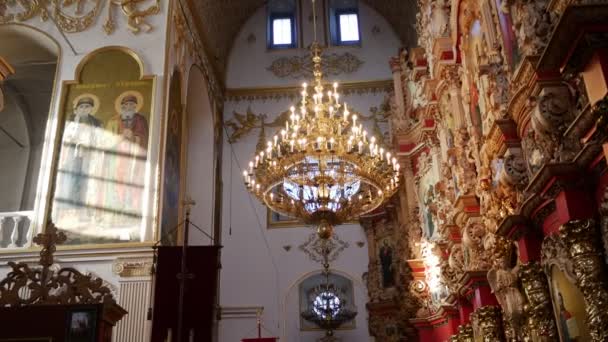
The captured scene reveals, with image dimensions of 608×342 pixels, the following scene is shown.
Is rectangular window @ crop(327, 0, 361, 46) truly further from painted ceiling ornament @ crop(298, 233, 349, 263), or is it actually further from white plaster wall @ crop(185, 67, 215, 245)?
painted ceiling ornament @ crop(298, 233, 349, 263)

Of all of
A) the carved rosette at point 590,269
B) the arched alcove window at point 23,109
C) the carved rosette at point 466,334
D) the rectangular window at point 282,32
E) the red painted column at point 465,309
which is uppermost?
the rectangular window at point 282,32

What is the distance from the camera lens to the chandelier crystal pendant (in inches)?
383

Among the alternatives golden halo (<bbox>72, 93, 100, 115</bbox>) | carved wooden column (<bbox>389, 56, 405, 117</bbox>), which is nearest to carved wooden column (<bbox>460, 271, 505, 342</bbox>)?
golden halo (<bbox>72, 93, 100, 115</bbox>)

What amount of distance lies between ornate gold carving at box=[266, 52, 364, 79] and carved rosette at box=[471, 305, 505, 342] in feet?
41.1

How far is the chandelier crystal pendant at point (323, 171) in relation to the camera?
9.72 meters

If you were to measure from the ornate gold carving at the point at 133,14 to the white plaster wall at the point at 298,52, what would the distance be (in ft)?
21.3

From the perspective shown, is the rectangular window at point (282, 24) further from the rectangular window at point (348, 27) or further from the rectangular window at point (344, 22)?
the rectangular window at point (348, 27)

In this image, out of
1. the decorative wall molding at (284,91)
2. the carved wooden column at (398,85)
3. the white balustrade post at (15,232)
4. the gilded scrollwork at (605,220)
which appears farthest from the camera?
the decorative wall molding at (284,91)

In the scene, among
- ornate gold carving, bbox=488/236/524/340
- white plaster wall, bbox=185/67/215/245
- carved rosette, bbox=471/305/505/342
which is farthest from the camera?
white plaster wall, bbox=185/67/215/245

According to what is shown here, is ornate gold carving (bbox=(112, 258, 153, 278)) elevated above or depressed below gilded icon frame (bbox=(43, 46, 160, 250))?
below

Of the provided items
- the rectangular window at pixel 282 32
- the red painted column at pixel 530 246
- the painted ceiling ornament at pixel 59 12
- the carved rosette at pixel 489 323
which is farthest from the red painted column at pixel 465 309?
the rectangular window at pixel 282 32

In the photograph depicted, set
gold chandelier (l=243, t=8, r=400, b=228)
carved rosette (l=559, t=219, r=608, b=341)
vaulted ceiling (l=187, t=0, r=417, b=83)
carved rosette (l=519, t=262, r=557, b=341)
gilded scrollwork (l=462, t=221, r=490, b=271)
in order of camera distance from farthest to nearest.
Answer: vaulted ceiling (l=187, t=0, r=417, b=83) < gold chandelier (l=243, t=8, r=400, b=228) < gilded scrollwork (l=462, t=221, r=490, b=271) < carved rosette (l=519, t=262, r=557, b=341) < carved rosette (l=559, t=219, r=608, b=341)

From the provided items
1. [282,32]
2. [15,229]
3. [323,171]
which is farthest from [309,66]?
[15,229]

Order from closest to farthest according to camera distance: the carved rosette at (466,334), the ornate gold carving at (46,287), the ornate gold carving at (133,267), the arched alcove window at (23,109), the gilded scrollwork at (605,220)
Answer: the gilded scrollwork at (605,220) < the ornate gold carving at (46,287) < the carved rosette at (466,334) < the ornate gold carving at (133,267) < the arched alcove window at (23,109)
